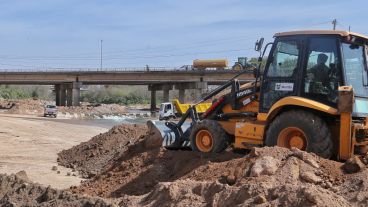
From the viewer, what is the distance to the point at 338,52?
31.0ft

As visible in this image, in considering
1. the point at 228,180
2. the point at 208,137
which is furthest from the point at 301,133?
the point at 208,137

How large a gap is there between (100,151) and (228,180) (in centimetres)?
901

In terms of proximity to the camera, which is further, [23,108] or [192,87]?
[192,87]

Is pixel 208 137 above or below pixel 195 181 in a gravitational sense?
above

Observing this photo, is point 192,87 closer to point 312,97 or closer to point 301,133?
point 312,97

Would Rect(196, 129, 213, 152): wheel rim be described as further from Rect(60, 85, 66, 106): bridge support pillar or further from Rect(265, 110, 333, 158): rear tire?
Rect(60, 85, 66, 106): bridge support pillar

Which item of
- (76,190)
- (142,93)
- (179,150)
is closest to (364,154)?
(179,150)

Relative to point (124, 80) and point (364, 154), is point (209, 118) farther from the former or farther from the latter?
point (124, 80)

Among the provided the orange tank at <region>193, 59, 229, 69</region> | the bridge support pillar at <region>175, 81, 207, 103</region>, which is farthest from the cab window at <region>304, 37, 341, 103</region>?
the orange tank at <region>193, 59, 229, 69</region>

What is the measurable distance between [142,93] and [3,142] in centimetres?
11129

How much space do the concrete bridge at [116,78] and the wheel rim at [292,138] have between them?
57.6 metres

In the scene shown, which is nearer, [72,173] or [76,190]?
[76,190]

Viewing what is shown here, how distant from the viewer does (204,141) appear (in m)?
11.6

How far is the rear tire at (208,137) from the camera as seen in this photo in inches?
440
